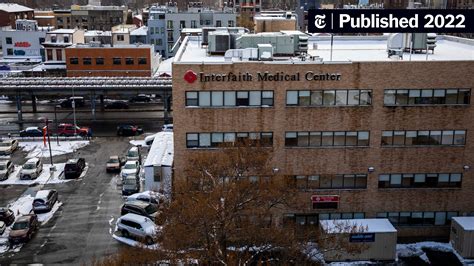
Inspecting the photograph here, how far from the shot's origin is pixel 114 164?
5328 cm

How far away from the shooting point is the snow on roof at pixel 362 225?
1385 inches

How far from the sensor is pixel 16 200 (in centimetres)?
4647

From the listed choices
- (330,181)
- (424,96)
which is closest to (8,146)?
(330,181)

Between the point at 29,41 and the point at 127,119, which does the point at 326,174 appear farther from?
the point at 29,41

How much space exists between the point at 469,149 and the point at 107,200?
28.7 m

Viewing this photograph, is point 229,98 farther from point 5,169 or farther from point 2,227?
point 5,169

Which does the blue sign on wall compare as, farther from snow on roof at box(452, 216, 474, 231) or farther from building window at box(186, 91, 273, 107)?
building window at box(186, 91, 273, 107)

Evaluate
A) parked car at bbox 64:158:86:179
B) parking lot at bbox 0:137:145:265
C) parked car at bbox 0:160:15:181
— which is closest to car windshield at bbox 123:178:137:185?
parking lot at bbox 0:137:145:265

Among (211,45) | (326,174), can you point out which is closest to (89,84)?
(211,45)

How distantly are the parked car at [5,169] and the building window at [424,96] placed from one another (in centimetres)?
3555

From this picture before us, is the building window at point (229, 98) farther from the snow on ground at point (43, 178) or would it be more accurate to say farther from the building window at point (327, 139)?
the snow on ground at point (43, 178)

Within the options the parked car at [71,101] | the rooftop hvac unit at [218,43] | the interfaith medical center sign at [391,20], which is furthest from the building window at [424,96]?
the parked car at [71,101]

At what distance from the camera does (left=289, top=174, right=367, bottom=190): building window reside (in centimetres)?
3834

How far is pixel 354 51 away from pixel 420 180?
1210cm
